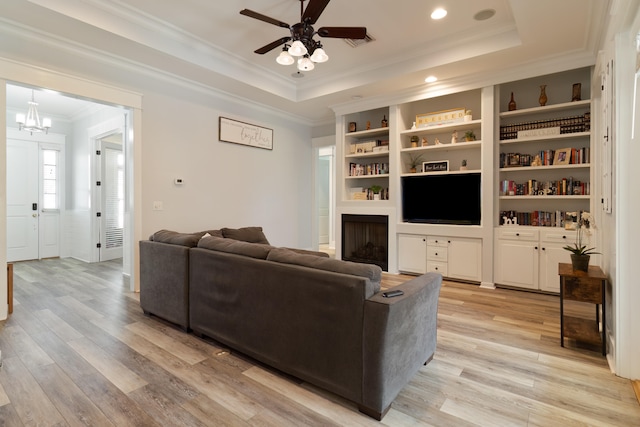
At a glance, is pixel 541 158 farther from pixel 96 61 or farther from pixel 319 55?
pixel 96 61

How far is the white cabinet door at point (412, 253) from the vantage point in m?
4.94

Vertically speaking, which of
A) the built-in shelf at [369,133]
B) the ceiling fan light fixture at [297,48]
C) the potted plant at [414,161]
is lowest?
the potted plant at [414,161]

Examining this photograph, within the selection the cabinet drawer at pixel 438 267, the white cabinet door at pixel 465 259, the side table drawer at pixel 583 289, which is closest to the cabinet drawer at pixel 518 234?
the white cabinet door at pixel 465 259

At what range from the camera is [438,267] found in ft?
15.8

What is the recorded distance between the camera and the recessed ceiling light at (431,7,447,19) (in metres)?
3.27

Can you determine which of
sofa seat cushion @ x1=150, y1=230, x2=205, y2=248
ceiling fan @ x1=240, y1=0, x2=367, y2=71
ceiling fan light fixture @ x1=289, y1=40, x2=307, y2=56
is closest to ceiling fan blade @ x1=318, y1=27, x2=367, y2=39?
ceiling fan @ x1=240, y1=0, x2=367, y2=71

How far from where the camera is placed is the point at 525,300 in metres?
3.85

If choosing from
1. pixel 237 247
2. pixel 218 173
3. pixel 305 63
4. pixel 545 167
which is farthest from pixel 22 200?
pixel 545 167

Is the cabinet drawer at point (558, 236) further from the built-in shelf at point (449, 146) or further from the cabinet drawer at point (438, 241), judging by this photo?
the built-in shelf at point (449, 146)

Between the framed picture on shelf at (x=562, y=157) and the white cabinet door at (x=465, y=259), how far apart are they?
1359 millimetres

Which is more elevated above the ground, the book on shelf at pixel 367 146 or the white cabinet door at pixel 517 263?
the book on shelf at pixel 367 146

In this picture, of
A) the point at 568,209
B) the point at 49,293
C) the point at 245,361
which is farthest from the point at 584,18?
the point at 49,293

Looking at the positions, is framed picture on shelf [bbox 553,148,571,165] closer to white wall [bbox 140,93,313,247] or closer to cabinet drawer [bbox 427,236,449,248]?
cabinet drawer [bbox 427,236,449,248]

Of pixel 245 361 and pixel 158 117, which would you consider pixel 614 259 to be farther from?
pixel 158 117
